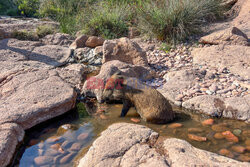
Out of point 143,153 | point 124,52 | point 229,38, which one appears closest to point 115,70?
point 124,52

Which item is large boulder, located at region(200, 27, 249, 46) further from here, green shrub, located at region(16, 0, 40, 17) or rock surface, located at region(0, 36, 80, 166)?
green shrub, located at region(16, 0, 40, 17)

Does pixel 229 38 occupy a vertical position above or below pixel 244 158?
above

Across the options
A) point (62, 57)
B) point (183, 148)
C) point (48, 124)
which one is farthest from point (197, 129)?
point (62, 57)

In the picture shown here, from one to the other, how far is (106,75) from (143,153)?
2497 millimetres

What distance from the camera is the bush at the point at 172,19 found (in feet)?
23.5

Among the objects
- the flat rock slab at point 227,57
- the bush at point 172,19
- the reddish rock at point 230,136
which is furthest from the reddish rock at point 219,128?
the bush at point 172,19

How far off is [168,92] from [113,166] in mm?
2528

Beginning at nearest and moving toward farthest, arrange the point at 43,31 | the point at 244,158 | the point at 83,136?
the point at 244,158 < the point at 83,136 < the point at 43,31

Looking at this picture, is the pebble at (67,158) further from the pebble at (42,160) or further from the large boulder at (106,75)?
the large boulder at (106,75)

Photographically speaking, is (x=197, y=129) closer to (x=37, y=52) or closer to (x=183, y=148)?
(x=183, y=148)

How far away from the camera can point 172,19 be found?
23.5 ft

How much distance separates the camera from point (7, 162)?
2.65 meters

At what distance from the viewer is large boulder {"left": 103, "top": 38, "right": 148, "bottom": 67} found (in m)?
5.80

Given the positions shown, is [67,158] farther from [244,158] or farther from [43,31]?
[43,31]
